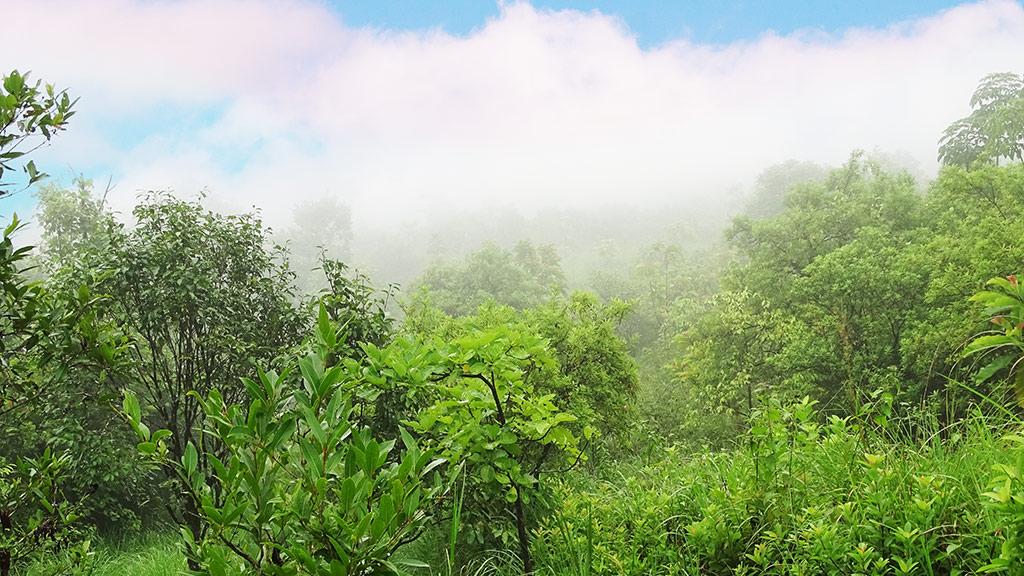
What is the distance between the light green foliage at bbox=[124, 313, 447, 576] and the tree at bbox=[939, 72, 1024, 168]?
1021 inches

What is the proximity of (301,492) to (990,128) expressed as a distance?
39.0m

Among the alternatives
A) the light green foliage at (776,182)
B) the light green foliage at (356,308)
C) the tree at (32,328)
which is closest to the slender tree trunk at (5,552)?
the tree at (32,328)

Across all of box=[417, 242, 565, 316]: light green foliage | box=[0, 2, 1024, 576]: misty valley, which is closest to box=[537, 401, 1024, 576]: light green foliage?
box=[0, 2, 1024, 576]: misty valley

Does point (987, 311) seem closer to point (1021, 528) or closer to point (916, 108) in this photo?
point (1021, 528)

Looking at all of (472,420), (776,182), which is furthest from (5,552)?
(776,182)

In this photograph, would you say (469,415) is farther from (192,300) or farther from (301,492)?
(192,300)

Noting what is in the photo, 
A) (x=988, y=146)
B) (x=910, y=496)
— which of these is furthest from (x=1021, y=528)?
(x=988, y=146)

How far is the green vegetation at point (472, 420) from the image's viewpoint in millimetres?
1314

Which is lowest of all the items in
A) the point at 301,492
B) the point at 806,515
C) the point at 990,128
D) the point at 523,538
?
the point at 523,538

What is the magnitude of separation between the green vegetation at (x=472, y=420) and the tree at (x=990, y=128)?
39.2 ft

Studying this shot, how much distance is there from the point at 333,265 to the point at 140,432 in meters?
5.09

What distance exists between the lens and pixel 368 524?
1111mm

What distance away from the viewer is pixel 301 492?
49.8 inches

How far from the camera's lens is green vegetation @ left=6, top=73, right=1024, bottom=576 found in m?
1.31
